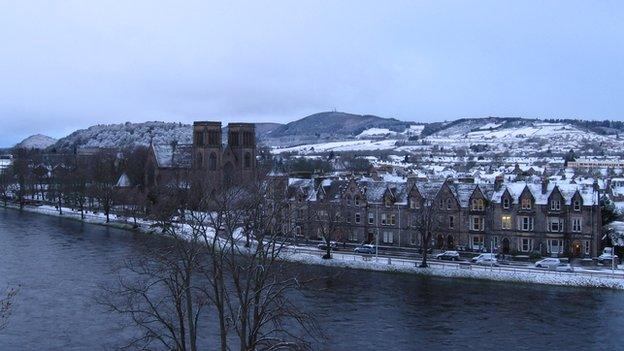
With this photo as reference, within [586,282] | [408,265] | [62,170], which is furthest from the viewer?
[62,170]

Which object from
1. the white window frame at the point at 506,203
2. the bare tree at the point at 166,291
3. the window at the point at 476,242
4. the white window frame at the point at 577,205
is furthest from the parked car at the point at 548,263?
the bare tree at the point at 166,291

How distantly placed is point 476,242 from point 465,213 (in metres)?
2.47

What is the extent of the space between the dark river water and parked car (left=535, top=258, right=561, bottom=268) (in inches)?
158

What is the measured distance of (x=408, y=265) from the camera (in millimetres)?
53031

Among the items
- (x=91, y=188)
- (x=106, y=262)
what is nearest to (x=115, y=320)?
(x=106, y=262)

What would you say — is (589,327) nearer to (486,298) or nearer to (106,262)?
(486,298)

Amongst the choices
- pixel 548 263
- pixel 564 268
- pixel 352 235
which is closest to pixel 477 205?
pixel 548 263

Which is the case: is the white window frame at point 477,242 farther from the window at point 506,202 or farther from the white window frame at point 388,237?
the white window frame at point 388,237

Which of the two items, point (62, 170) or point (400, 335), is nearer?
point (400, 335)

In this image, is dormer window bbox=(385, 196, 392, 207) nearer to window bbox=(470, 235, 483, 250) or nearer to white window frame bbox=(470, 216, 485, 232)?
white window frame bbox=(470, 216, 485, 232)

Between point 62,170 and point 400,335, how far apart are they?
93851mm

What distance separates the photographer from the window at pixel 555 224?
187 ft

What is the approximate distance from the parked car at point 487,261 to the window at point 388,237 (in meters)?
10.7

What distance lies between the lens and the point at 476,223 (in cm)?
6034
